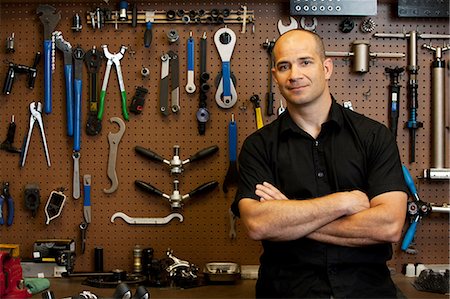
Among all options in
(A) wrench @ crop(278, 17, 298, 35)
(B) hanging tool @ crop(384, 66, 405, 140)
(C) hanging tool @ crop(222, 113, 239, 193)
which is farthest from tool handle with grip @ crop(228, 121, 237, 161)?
(B) hanging tool @ crop(384, 66, 405, 140)

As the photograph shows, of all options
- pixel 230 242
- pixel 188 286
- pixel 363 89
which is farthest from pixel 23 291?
pixel 363 89

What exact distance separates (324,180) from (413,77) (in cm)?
→ 82

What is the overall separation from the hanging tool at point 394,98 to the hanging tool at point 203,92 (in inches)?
30.0

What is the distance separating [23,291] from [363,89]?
157 centimetres

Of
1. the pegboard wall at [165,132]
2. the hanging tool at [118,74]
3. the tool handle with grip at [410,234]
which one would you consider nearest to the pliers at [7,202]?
the pegboard wall at [165,132]

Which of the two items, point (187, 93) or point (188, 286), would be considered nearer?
point (188, 286)

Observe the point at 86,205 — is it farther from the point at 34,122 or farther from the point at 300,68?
the point at 300,68

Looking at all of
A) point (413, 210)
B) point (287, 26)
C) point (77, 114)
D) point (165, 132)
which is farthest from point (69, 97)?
point (413, 210)

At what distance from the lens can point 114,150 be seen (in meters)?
2.44

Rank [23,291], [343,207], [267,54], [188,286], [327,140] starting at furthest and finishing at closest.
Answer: [267,54], [188,286], [23,291], [327,140], [343,207]

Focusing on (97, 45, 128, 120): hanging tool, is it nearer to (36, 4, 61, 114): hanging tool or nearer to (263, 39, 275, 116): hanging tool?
(36, 4, 61, 114): hanging tool

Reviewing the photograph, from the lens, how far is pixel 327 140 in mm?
1922

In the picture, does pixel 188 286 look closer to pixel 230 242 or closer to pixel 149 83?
pixel 230 242

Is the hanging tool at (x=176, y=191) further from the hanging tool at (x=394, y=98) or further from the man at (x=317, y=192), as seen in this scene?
the hanging tool at (x=394, y=98)
